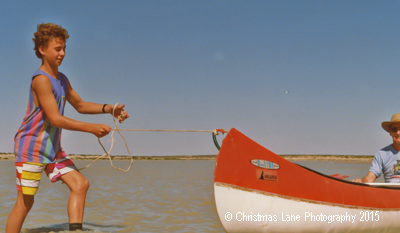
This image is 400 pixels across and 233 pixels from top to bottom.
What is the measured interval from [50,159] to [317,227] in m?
2.77

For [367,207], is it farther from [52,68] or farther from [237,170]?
[52,68]

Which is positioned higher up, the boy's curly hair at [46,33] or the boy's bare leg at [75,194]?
the boy's curly hair at [46,33]

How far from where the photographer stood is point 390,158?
4.65 m

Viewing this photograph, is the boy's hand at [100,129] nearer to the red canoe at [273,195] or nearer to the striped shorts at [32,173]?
the striped shorts at [32,173]

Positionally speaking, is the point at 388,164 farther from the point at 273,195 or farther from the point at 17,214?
the point at 17,214

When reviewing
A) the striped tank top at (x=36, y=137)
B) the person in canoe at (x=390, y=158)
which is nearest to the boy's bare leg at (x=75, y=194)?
the striped tank top at (x=36, y=137)

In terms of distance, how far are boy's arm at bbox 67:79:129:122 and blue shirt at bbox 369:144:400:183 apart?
137 inches

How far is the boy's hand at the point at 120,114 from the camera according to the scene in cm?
343

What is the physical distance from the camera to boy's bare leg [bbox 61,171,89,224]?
9.71 ft

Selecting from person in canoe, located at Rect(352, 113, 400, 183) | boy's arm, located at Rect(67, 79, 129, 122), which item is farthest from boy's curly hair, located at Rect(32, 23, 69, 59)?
person in canoe, located at Rect(352, 113, 400, 183)

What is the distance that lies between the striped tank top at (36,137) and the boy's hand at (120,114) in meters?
0.62

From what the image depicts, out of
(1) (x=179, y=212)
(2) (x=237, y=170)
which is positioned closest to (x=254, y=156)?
(2) (x=237, y=170)

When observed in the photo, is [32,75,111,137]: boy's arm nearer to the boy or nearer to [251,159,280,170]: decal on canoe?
the boy

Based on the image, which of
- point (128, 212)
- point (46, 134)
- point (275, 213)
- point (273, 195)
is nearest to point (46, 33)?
point (46, 134)
